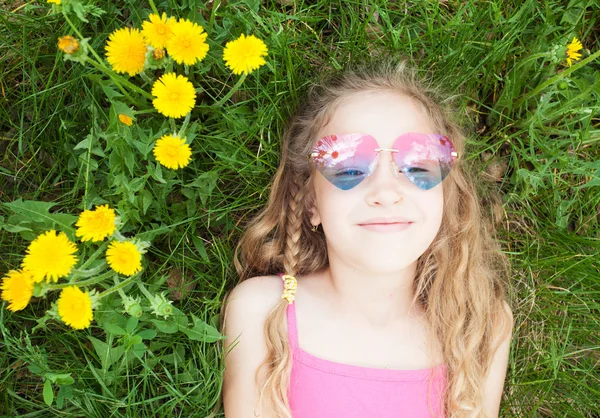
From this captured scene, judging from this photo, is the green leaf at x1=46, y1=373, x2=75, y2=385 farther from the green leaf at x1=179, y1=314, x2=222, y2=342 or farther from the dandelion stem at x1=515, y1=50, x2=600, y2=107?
the dandelion stem at x1=515, y1=50, x2=600, y2=107

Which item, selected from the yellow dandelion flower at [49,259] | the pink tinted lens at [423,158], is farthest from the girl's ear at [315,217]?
the yellow dandelion flower at [49,259]

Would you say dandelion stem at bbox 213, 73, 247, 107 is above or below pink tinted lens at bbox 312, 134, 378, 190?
above

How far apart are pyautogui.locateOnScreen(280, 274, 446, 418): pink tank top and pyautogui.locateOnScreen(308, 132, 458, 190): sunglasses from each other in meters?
0.74

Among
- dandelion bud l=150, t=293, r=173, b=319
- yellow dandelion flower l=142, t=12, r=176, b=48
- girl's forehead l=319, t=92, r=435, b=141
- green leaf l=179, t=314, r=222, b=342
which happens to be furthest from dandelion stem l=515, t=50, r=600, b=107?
dandelion bud l=150, t=293, r=173, b=319

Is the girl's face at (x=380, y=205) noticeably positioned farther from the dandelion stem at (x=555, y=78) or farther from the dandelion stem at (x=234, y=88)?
the dandelion stem at (x=555, y=78)

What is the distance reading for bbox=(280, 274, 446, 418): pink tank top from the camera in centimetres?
259

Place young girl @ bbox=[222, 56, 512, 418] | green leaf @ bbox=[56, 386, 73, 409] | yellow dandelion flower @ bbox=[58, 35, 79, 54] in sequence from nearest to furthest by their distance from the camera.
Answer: yellow dandelion flower @ bbox=[58, 35, 79, 54], young girl @ bbox=[222, 56, 512, 418], green leaf @ bbox=[56, 386, 73, 409]

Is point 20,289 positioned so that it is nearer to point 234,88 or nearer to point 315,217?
point 234,88

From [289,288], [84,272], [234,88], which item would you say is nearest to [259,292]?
[289,288]

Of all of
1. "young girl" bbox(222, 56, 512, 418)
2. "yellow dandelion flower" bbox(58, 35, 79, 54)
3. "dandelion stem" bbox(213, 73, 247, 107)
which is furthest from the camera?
"young girl" bbox(222, 56, 512, 418)

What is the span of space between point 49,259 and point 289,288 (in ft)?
3.35

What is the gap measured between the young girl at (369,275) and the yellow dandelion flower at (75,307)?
0.73 meters

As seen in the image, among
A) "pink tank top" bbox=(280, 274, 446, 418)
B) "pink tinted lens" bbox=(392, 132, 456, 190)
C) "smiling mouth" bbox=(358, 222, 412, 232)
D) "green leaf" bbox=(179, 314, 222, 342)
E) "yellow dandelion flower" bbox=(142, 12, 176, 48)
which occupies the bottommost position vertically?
"pink tank top" bbox=(280, 274, 446, 418)

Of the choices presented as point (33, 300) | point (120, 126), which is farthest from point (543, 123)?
point (33, 300)
